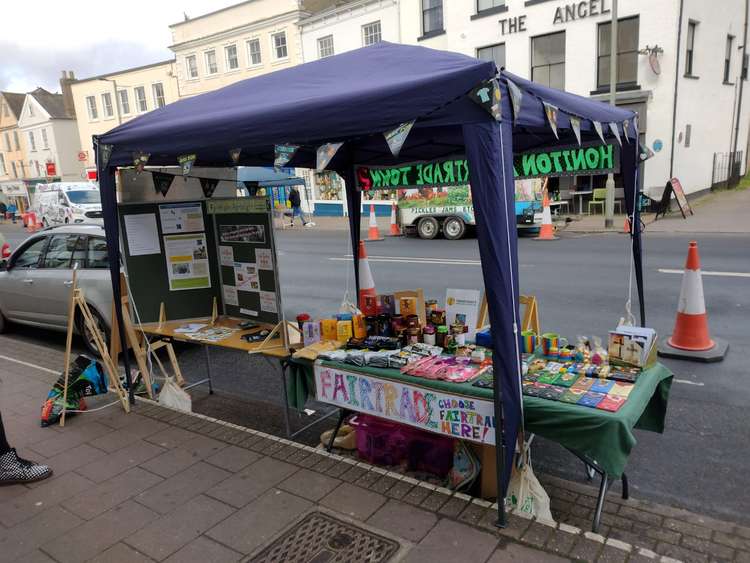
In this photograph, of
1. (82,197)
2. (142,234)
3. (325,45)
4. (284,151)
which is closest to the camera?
(284,151)

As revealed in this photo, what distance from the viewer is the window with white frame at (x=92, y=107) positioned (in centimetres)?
3741

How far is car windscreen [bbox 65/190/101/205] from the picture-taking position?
22.3 m

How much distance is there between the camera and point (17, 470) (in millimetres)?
3719

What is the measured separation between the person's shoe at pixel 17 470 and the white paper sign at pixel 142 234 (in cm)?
230

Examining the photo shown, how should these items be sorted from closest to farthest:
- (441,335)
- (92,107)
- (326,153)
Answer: (326,153), (441,335), (92,107)

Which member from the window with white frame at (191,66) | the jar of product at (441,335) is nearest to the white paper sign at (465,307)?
the jar of product at (441,335)

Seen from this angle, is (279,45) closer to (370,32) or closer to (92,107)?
(370,32)

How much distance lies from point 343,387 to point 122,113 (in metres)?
37.7

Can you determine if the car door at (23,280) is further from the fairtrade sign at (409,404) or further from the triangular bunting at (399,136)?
the triangular bunting at (399,136)

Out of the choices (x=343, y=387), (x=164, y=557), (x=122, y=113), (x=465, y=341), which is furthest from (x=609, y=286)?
(x=122, y=113)

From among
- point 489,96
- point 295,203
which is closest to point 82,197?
point 295,203

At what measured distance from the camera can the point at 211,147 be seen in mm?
3822

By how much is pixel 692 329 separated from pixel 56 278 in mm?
7800

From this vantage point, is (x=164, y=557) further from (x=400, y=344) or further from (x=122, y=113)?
(x=122, y=113)
